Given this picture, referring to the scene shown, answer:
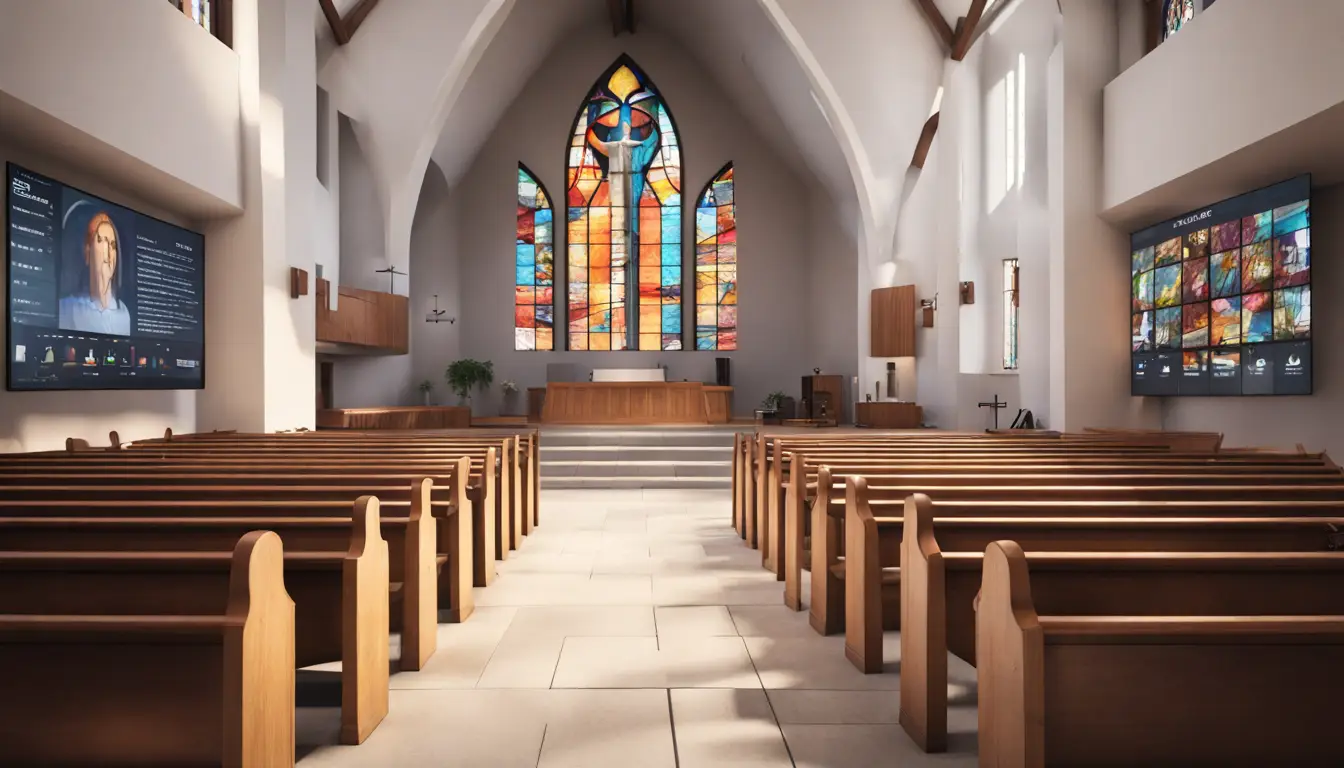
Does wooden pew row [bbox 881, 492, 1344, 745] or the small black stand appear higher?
the small black stand

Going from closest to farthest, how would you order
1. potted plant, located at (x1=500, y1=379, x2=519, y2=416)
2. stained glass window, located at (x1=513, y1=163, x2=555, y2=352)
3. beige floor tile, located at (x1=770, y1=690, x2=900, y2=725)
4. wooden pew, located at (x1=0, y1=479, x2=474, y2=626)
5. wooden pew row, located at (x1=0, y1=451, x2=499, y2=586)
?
1. beige floor tile, located at (x1=770, y1=690, x2=900, y2=725)
2. wooden pew, located at (x1=0, y1=479, x2=474, y2=626)
3. wooden pew row, located at (x1=0, y1=451, x2=499, y2=586)
4. potted plant, located at (x1=500, y1=379, x2=519, y2=416)
5. stained glass window, located at (x1=513, y1=163, x2=555, y2=352)

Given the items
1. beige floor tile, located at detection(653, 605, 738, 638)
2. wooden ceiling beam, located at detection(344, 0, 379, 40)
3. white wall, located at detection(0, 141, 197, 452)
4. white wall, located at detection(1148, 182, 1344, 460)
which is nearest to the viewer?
beige floor tile, located at detection(653, 605, 738, 638)

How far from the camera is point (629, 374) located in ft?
47.6

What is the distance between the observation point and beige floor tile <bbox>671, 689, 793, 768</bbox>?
2.29 metres

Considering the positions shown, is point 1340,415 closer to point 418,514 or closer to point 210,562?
point 418,514

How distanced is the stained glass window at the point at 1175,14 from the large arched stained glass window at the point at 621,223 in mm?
9954

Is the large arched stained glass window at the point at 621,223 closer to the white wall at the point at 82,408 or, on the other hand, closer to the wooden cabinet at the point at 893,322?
the wooden cabinet at the point at 893,322

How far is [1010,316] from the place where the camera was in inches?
461

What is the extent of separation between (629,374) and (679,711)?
11942mm

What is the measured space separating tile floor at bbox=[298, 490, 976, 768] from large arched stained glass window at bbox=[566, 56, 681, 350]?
40.6 ft

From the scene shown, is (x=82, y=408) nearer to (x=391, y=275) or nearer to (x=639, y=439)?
(x=639, y=439)

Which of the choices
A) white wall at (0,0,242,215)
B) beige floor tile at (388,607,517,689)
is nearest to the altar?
white wall at (0,0,242,215)

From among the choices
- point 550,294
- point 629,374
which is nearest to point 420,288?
point 550,294

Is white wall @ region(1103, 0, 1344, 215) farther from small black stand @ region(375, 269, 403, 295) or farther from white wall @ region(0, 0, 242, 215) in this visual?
small black stand @ region(375, 269, 403, 295)
